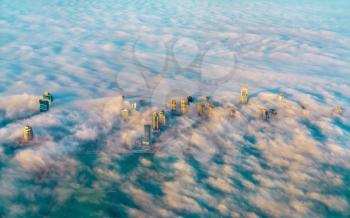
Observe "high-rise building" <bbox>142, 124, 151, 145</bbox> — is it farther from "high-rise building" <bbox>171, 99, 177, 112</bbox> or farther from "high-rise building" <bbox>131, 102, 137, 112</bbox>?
"high-rise building" <bbox>171, 99, 177, 112</bbox>

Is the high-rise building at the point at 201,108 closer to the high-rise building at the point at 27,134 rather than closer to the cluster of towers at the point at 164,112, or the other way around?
the cluster of towers at the point at 164,112

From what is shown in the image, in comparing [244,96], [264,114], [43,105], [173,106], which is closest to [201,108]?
[173,106]

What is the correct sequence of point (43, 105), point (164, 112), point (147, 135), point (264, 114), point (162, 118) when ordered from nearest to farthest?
point (147, 135) → point (162, 118) → point (43, 105) → point (164, 112) → point (264, 114)

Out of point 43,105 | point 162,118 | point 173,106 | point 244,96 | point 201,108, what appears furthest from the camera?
point 244,96

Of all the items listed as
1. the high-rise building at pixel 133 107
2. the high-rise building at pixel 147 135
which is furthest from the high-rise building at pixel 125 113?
Result: the high-rise building at pixel 147 135

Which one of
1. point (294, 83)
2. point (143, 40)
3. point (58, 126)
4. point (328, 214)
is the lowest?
point (328, 214)

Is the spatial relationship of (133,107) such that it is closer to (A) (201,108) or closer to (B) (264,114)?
(A) (201,108)

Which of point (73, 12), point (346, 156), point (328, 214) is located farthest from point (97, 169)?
point (73, 12)

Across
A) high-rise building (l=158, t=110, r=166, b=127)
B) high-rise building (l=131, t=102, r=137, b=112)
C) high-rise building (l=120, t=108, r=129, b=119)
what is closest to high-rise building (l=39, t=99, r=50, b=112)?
high-rise building (l=120, t=108, r=129, b=119)

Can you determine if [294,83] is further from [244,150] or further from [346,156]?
[244,150]

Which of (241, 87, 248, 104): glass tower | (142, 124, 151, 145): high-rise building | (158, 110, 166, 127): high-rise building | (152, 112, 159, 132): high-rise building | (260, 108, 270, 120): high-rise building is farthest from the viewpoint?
(241, 87, 248, 104): glass tower

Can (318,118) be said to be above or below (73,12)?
below
